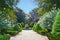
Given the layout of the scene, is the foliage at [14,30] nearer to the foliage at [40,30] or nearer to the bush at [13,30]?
the bush at [13,30]

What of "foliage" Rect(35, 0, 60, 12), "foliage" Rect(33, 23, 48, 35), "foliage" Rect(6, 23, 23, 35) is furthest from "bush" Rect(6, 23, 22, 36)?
"foliage" Rect(35, 0, 60, 12)

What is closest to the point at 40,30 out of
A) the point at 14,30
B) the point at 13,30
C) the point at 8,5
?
the point at 14,30

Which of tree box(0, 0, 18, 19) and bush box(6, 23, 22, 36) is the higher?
tree box(0, 0, 18, 19)

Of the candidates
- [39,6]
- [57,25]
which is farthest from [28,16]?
[57,25]

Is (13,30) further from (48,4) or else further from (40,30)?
(48,4)

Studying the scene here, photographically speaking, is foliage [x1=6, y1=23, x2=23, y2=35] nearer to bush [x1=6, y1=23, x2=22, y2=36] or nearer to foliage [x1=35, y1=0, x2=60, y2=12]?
bush [x1=6, y1=23, x2=22, y2=36]

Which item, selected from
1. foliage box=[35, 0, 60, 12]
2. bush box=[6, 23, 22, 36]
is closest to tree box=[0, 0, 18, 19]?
bush box=[6, 23, 22, 36]

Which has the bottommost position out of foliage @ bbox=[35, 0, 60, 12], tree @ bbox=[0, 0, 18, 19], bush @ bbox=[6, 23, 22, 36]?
bush @ bbox=[6, 23, 22, 36]

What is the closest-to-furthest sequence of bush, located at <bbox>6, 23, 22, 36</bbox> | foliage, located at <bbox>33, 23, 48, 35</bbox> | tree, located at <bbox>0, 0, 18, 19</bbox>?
tree, located at <bbox>0, 0, 18, 19</bbox>, bush, located at <bbox>6, 23, 22, 36</bbox>, foliage, located at <bbox>33, 23, 48, 35</bbox>

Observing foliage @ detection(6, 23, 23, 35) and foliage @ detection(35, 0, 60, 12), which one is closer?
foliage @ detection(6, 23, 23, 35)

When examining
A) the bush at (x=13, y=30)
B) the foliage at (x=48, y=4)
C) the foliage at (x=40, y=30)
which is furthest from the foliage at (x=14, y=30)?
the foliage at (x=48, y=4)

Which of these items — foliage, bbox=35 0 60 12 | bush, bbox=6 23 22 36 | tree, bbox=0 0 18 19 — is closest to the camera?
tree, bbox=0 0 18 19

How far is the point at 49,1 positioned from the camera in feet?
93.0

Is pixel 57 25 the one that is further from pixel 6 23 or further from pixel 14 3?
pixel 6 23
